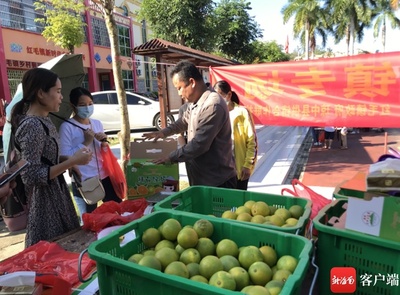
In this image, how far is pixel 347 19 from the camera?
3241 centimetres

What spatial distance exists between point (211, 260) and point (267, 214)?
52 cm

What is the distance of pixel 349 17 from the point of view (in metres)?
32.1

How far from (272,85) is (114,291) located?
13.3 ft

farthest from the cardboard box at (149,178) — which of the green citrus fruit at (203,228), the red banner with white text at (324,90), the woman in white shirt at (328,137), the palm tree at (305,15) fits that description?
the palm tree at (305,15)

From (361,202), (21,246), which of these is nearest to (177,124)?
(361,202)

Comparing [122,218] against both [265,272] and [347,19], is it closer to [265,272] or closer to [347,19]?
[265,272]

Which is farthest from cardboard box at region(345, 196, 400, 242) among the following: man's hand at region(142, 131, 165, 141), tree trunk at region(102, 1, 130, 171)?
tree trunk at region(102, 1, 130, 171)

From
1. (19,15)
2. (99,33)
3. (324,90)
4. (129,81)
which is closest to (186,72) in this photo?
(324,90)

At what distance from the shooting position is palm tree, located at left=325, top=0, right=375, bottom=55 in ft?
102

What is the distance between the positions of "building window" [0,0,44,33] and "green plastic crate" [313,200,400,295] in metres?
13.9

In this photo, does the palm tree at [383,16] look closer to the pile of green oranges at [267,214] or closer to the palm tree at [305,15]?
the palm tree at [305,15]

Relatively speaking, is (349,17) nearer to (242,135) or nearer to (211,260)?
(242,135)

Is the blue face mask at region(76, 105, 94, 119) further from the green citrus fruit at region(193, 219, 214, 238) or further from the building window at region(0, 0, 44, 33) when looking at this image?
the building window at region(0, 0, 44, 33)

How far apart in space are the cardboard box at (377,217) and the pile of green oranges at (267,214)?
24cm
